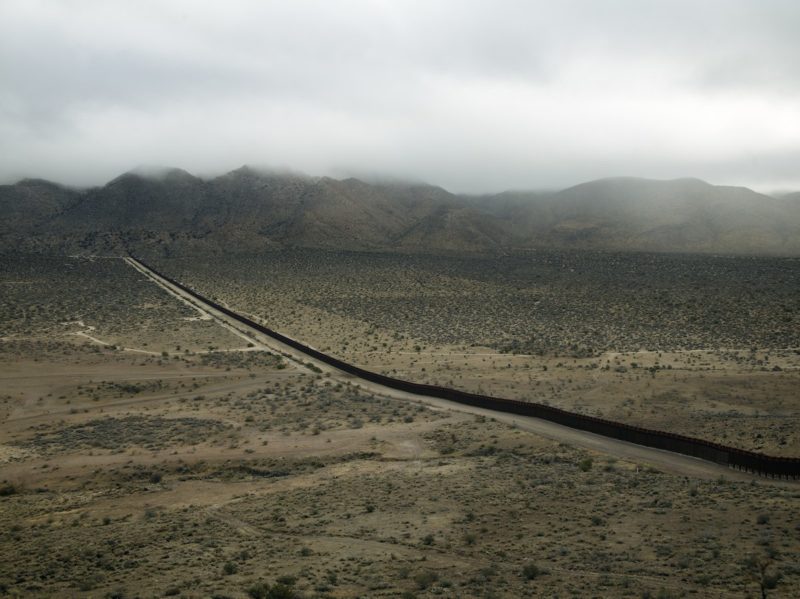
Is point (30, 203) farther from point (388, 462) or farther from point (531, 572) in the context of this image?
point (531, 572)

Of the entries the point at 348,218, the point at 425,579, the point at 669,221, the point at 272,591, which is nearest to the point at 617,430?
the point at 425,579

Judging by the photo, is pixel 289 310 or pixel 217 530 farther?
pixel 289 310

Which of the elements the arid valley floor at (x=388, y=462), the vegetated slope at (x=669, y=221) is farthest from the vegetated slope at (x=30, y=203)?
the vegetated slope at (x=669, y=221)

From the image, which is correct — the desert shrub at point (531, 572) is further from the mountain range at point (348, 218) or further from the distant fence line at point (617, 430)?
the mountain range at point (348, 218)

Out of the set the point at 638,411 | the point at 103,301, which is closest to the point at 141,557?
the point at 638,411

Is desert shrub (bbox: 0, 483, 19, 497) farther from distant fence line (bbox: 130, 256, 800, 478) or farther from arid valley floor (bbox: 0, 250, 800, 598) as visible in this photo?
distant fence line (bbox: 130, 256, 800, 478)

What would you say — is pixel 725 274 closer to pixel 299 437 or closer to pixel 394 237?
pixel 299 437
